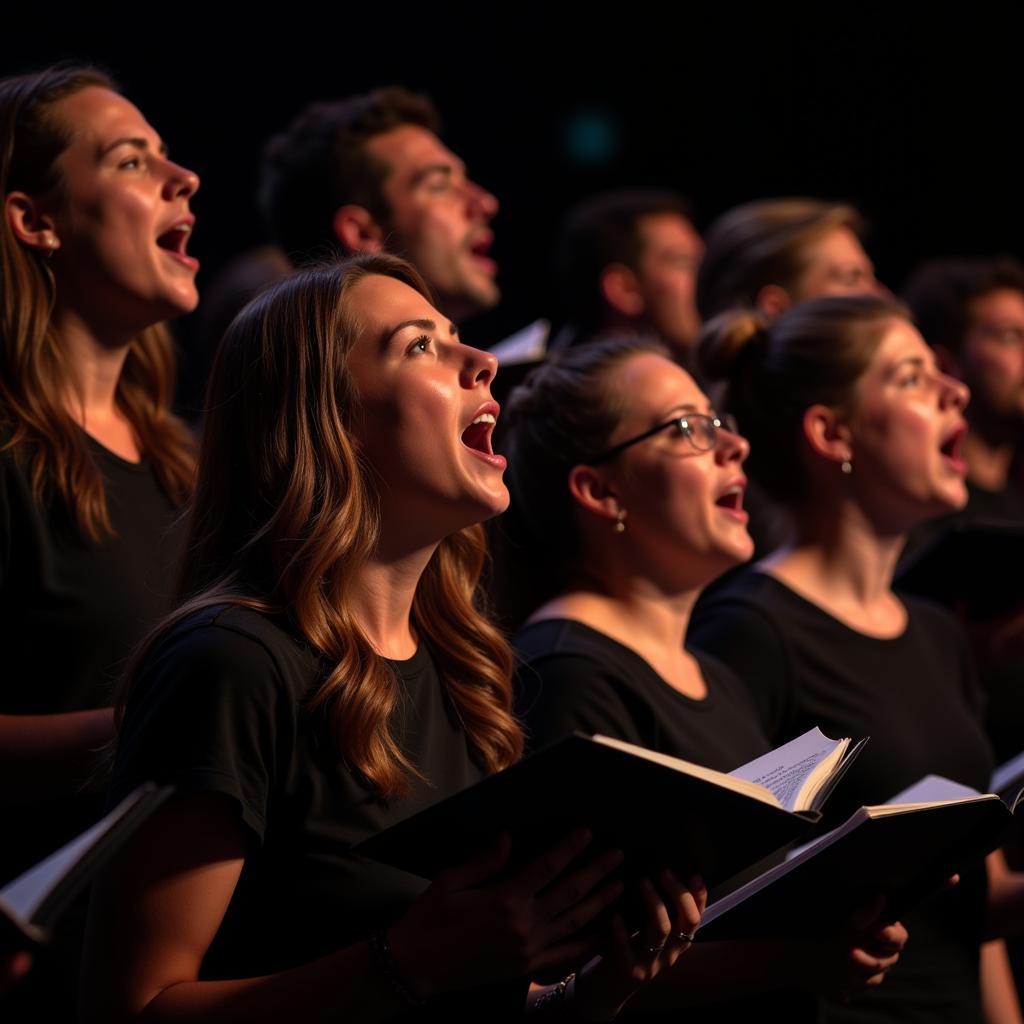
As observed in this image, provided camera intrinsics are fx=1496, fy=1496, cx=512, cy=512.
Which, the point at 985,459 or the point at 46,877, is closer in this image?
the point at 46,877

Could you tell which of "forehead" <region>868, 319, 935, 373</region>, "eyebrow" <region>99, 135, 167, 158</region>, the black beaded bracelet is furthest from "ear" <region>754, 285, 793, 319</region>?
the black beaded bracelet

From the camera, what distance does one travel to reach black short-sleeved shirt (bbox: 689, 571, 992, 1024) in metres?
2.27

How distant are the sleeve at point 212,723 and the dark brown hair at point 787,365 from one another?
146cm

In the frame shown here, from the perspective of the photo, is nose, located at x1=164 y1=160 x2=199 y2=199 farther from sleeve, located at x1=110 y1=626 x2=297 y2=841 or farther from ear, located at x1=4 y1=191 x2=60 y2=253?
sleeve, located at x1=110 y1=626 x2=297 y2=841

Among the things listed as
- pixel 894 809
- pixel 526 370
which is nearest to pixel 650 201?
pixel 526 370

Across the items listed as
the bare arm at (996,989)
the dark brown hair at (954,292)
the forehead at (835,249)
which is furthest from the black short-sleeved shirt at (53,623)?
the dark brown hair at (954,292)

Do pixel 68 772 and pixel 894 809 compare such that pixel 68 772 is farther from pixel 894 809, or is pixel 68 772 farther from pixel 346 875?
pixel 894 809

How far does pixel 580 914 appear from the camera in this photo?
1467mm

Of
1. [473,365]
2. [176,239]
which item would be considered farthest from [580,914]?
[176,239]

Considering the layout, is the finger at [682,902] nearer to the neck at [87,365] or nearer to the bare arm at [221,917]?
the bare arm at [221,917]

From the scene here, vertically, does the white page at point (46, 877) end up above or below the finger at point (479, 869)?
above

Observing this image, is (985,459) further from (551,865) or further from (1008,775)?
(551,865)

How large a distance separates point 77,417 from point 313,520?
0.68 metres

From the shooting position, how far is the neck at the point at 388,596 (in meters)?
1.73
